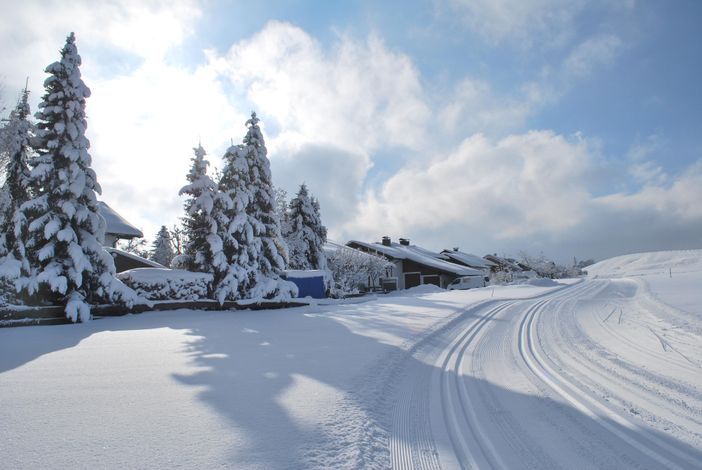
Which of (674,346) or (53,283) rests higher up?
(53,283)

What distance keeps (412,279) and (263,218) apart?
100 ft

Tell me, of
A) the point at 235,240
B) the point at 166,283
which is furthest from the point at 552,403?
the point at 235,240

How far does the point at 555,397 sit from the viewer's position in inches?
210

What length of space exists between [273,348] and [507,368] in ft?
15.0

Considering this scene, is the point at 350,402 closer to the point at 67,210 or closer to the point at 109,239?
the point at 67,210

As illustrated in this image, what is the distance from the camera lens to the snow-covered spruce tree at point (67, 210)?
13719 millimetres

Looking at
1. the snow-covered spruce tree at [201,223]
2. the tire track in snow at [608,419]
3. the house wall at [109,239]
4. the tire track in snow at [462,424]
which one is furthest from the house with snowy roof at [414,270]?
the tire track in snow at [462,424]

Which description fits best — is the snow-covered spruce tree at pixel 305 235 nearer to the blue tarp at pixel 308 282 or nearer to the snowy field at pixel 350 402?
the blue tarp at pixel 308 282

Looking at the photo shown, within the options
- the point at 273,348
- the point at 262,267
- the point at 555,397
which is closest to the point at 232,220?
the point at 262,267

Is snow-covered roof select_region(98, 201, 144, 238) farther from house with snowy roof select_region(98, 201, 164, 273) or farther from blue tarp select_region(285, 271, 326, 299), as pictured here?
blue tarp select_region(285, 271, 326, 299)

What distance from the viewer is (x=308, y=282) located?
27.0m

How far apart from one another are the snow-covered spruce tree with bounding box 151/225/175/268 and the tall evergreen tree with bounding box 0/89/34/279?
142ft

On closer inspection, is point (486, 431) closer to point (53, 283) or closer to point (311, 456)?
point (311, 456)

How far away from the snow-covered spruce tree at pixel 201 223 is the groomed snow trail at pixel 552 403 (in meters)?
12.9
